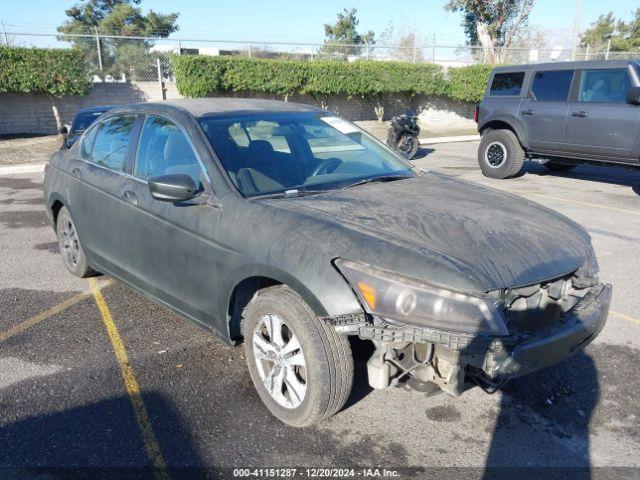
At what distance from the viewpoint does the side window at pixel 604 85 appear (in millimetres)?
8609

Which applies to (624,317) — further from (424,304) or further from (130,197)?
(130,197)

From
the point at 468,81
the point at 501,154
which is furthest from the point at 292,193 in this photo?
the point at 468,81

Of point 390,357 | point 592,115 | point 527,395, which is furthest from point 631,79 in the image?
point 390,357

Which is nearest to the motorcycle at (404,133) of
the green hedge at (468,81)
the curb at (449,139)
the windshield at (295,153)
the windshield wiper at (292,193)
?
the curb at (449,139)

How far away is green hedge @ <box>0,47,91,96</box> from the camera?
51.8 ft

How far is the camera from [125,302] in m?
4.57

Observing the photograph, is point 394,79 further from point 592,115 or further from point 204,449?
point 204,449

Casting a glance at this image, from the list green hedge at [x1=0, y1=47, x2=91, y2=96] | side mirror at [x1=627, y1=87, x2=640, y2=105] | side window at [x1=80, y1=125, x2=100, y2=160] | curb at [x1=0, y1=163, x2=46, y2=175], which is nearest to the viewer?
side window at [x1=80, y1=125, x2=100, y2=160]

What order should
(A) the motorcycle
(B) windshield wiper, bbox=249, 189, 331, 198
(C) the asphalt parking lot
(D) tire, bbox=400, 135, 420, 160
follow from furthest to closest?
(D) tire, bbox=400, 135, 420, 160 < (A) the motorcycle < (B) windshield wiper, bbox=249, 189, 331, 198 < (C) the asphalt parking lot

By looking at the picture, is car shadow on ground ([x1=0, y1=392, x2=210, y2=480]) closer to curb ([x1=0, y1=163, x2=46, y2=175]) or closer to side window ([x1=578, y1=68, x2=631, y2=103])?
side window ([x1=578, y1=68, x2=631, y2=103])

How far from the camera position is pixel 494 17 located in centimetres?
2927

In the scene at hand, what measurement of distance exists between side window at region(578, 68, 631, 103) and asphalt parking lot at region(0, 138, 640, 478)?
549cm

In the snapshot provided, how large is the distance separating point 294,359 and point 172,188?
3.91ft

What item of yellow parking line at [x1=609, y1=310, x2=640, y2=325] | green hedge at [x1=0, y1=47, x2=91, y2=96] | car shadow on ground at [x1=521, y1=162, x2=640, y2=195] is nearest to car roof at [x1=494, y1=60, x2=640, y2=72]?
car shadow on ground at [x1=521, y1=162, x2=640, y2=195]
